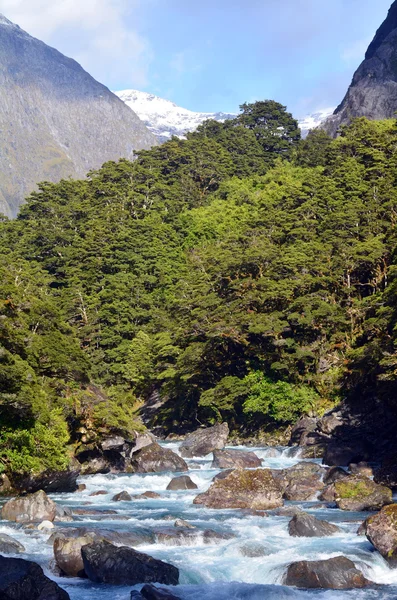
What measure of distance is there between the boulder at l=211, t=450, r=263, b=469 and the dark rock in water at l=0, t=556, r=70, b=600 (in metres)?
A: 20.3

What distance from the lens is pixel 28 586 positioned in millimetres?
14391

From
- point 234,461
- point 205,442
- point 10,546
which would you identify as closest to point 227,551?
point 10,546

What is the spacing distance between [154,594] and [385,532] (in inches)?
275

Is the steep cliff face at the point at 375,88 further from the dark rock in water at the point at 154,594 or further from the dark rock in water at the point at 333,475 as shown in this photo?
the dark rock in water at the point at 154,594

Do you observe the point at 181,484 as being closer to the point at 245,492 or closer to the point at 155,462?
the point at 155,462

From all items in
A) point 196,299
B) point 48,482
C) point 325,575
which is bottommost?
point 325,575

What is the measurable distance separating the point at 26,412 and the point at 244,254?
89.1 ft

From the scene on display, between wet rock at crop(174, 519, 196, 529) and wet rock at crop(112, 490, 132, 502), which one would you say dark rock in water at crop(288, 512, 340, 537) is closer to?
wet rock at crop(174, 519, 196, 529)

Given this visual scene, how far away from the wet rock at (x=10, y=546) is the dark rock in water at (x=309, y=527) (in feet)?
25.9

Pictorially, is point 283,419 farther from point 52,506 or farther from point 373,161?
point 373,161

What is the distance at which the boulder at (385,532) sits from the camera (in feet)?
57.6

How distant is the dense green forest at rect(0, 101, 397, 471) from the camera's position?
108 feet

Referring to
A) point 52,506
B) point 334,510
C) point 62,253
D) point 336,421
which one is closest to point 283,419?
point 336,421

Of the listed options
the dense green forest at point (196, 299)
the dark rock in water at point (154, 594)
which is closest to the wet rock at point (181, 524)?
the dark rock in water at point (154, 594)
